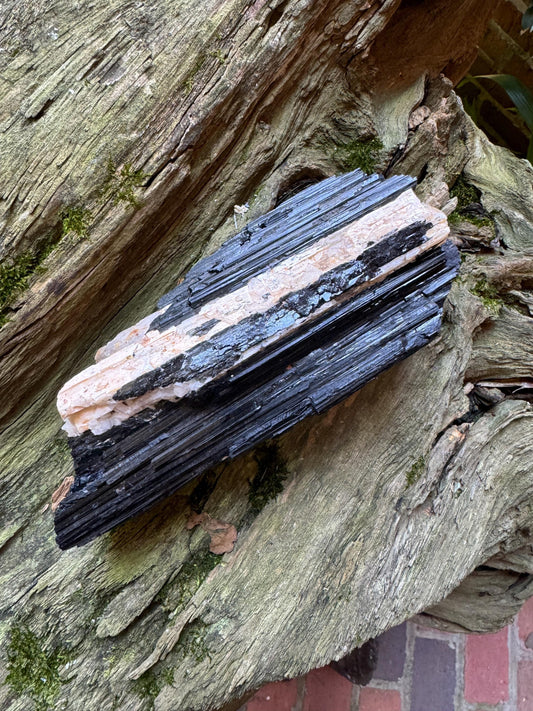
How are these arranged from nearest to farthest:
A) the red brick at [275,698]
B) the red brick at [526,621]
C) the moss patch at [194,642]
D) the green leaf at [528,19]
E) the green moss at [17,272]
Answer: the green moss at [17,272] < the moss patch at [194,642] < the green leaf at [528,19] < the red brick at [275,698] < the red brick at [526,621]

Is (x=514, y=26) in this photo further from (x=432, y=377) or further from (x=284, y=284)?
(x=284, y=284)

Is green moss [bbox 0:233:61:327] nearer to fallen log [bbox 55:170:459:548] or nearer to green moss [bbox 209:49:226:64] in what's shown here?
fallen log [bbox 55:170:459:548]

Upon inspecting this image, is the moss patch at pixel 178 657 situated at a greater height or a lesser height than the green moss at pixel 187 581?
lesser

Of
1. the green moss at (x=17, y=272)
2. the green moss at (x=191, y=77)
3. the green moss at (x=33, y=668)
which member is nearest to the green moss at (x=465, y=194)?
the green moss at (x=191, y=77)

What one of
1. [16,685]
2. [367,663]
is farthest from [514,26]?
[16,685]

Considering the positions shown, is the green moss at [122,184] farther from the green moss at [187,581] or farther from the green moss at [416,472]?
the green moss at [416,472]
